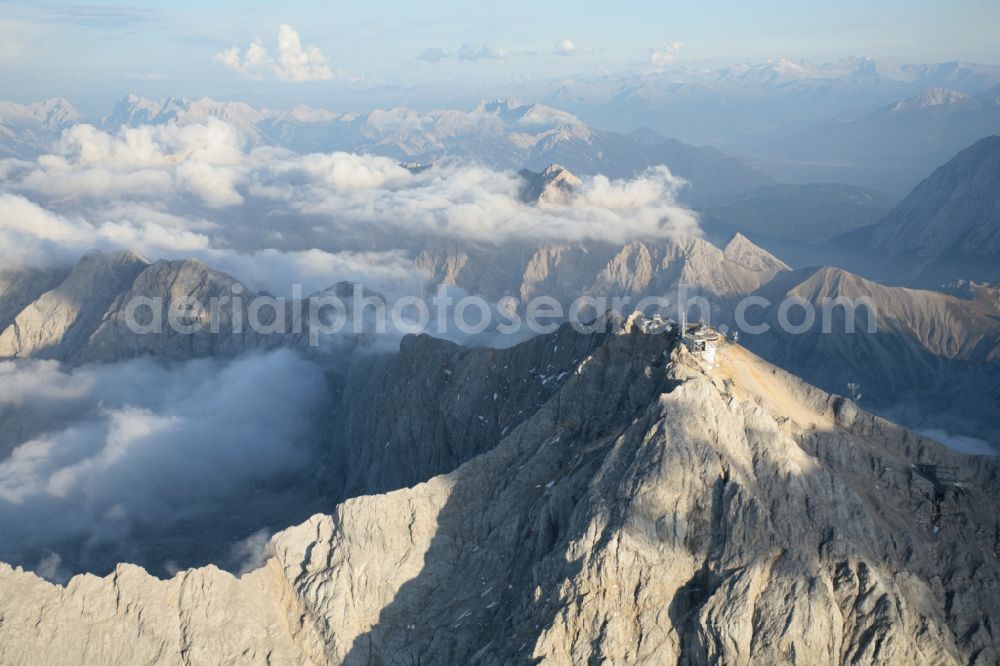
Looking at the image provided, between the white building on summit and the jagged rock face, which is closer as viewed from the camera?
the jagged rock face

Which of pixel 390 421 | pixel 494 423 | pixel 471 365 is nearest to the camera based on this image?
pixel 494 423

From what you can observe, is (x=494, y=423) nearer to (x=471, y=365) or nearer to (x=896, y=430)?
(x=471, y=365)

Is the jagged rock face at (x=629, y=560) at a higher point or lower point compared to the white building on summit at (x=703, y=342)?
lower

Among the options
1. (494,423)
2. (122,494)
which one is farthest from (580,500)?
(122,494)

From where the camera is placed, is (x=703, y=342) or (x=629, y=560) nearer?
(x=629, y=560)

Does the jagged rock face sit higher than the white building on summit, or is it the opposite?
the white building on summit

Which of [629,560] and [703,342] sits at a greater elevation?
[703,342]

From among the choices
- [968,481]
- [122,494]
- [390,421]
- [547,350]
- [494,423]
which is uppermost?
[968,481]

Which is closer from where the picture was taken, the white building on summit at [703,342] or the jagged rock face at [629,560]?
the jagged rock face at [629,560]
